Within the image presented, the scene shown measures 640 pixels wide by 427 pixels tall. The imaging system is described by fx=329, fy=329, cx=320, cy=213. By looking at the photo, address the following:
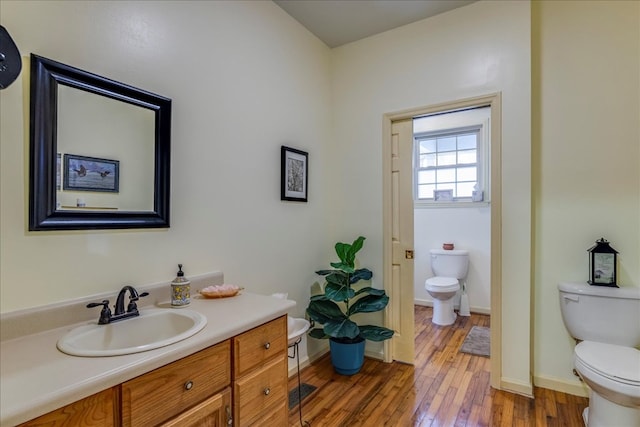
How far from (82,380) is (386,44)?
2842 millimetres

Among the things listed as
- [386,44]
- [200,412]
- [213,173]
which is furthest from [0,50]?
[386,44]

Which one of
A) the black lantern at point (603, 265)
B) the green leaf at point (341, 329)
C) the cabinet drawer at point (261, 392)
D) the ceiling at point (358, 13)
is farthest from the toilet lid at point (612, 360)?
the ceiling at point (358, 13)

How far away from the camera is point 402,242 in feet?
8.76

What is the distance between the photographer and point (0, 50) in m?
1.07

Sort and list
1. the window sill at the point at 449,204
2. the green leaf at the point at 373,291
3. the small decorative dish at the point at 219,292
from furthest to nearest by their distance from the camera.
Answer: the window sill at the point at 449,204
the green leaf at the point at 373,291
the small decorative dish at the point at 219,292

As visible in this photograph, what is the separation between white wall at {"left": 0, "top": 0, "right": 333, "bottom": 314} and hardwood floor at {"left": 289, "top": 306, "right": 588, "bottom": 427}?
647 mm

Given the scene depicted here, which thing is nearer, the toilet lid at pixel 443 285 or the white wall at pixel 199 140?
the white wall at pixel 199 140

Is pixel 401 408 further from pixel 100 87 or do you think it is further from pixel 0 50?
pixel 0 50

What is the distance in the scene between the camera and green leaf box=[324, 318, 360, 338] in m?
2.28

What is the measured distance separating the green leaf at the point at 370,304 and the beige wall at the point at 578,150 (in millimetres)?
1047

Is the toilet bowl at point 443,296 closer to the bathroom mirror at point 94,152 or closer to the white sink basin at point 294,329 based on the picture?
the white sink basin at point 294,329

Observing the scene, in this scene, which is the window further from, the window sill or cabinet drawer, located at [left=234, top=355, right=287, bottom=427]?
cabinet drawer, located at [left=234, top=355, right=287, bottom=427]

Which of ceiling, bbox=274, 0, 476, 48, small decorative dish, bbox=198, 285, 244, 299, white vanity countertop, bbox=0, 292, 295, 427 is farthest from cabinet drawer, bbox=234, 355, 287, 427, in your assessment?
ceiling, bbox=274, 0, 476, 48

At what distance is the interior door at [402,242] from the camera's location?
8.68 feet
